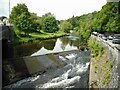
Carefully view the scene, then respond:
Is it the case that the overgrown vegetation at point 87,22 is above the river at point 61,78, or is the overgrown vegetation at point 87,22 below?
above

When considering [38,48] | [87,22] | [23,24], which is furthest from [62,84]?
[87,22]

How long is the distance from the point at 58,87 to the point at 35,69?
209 inches

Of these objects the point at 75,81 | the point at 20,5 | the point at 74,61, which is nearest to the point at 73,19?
the point at 20,5

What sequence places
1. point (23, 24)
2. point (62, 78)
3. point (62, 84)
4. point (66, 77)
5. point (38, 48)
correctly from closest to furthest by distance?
point (62, 84)
point (62, 78)
point (66, 77)
point (38, 48)
point (23, 24)

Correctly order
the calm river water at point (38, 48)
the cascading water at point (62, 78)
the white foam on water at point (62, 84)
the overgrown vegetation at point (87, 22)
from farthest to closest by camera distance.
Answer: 1. the overgrown vegetation at point (87, 22)
2. the calm river water at point (38, 48)
3. the cascading water at point (62, 78)
4. the white foam on water at point (62, 84)

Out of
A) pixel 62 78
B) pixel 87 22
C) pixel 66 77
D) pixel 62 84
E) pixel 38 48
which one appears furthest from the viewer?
pixel 87 22

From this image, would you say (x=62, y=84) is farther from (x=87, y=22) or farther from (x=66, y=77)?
(x=87, y=22)

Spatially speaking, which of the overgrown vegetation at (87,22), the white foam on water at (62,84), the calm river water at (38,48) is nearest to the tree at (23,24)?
the overgrown vegetation at (87,22)

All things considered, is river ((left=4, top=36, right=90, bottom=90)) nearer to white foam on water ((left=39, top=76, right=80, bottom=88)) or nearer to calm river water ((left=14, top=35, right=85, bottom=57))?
white foam on water ((left=39, top=76, right=80, bottom=88))

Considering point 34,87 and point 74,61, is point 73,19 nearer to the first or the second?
point 74,61

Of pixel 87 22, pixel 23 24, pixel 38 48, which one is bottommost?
pixel 38 48

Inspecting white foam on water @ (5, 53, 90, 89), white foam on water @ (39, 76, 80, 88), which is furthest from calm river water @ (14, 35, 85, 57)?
white foam on water @ (39, 76, 80, 88)

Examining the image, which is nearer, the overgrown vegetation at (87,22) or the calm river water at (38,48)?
the calm river water at (38,48)

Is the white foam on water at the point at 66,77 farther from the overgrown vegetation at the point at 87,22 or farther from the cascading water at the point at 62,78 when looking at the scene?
the overgrown vegetation at the point at 87,22
